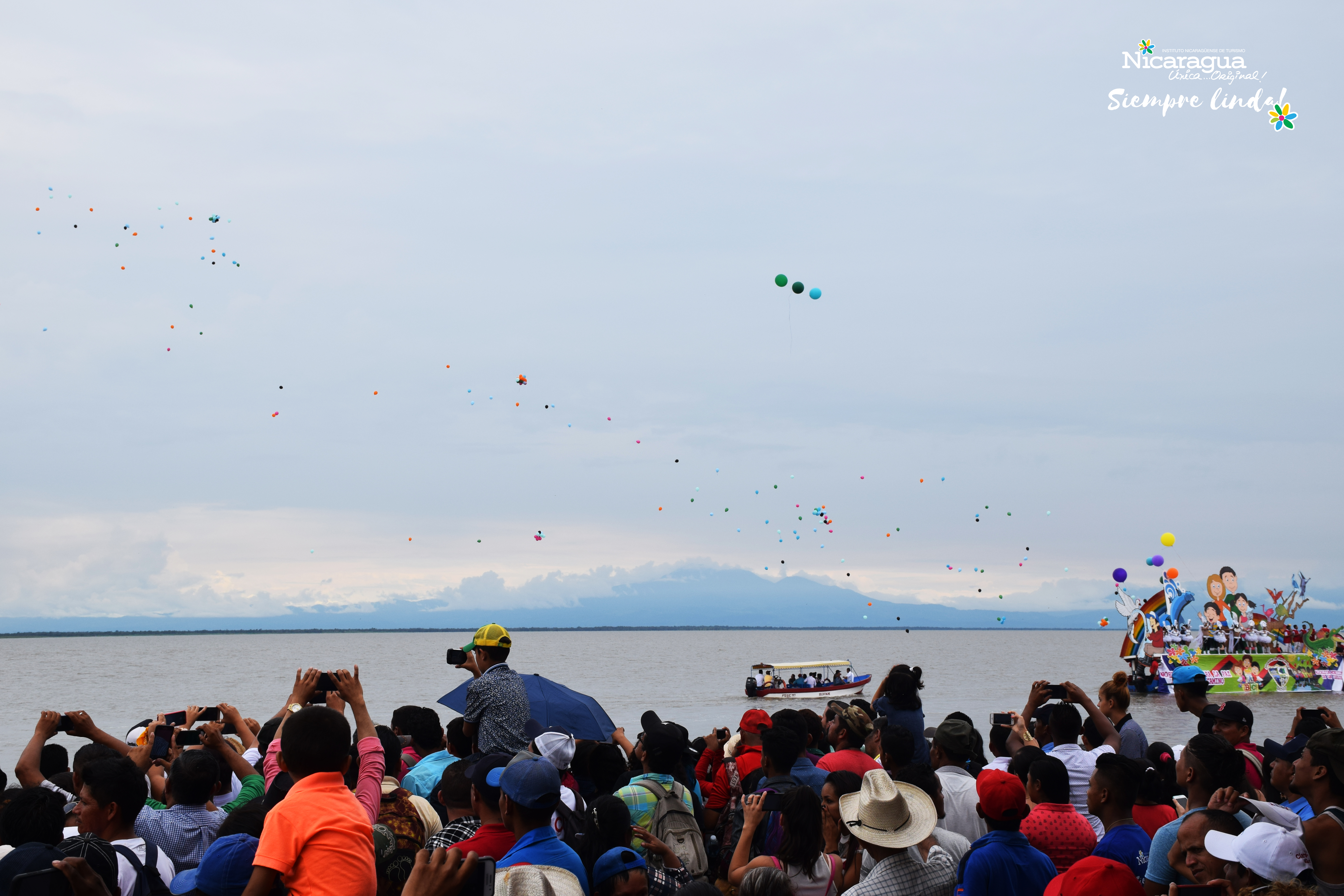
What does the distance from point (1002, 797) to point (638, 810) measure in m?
2.15

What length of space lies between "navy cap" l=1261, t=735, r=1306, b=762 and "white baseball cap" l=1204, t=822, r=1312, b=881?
2234mm

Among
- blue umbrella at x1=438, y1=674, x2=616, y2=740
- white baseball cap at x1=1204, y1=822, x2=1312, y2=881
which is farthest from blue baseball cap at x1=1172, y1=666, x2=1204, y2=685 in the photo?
blue umbrella at x1=438, y1=674, x2=616, y2=740

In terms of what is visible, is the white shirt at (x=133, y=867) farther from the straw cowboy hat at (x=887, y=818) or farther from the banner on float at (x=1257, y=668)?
the banner on float at (x=1257, y=668)

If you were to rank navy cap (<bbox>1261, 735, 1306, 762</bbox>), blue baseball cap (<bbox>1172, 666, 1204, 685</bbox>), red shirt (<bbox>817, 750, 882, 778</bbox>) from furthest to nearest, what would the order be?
blue baseball cap (<bbox>1172, 666, 1204, 685</bbox>), red shirt (<bbox>817, 750, 882, 778</bbox>), navy cap (<bbox>1261, 735, 1306, 762</bbox>)

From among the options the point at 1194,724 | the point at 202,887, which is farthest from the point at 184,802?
the point at 1194,724

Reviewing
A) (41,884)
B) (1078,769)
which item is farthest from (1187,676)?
(41,884)

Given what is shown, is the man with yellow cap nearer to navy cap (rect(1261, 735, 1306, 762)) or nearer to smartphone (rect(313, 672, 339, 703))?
smartphone (rect(313, 672, 339, 703))

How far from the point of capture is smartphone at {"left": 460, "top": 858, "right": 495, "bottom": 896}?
12.6ft

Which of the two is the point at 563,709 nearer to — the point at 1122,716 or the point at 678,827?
the point at 678,827

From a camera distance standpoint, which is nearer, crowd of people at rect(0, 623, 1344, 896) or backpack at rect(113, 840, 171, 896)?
crowd of people at rect(0, 623, 1344, 896)

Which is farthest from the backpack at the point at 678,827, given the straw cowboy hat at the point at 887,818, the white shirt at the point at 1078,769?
the white shirt at the point at 1078,769

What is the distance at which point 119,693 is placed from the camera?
64.0 m

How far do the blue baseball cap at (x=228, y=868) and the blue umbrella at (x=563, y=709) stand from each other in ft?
11.3

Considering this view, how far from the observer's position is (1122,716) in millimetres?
8523
